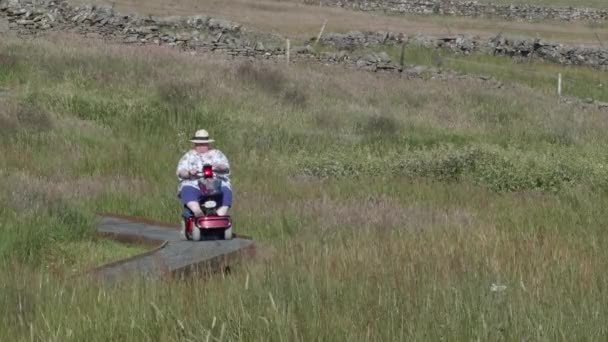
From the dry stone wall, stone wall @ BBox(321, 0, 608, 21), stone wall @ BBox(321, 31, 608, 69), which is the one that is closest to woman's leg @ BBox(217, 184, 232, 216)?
the dry stone wall

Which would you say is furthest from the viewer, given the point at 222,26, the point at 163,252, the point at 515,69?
the point at 515,69

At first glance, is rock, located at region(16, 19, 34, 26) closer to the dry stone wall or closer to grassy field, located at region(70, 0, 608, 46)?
the dry stone wall

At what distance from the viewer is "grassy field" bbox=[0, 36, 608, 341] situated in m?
4.28

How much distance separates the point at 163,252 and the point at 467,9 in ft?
186

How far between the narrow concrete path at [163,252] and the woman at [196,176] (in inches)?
15.0

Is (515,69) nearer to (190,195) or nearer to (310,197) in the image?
(310,197)

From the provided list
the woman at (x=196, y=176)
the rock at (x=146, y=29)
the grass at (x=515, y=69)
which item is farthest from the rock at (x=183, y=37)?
the woman at (x=196, y=176)

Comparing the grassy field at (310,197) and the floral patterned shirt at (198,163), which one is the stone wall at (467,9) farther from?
the floral patterned shirt at (198,163)

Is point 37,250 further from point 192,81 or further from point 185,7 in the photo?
point 185,7

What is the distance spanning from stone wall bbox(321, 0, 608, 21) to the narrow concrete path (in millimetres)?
50294

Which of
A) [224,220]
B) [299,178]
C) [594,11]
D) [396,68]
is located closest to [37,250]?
[224,220]

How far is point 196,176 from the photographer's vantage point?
9.16 metres

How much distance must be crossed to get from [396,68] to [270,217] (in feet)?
59.0

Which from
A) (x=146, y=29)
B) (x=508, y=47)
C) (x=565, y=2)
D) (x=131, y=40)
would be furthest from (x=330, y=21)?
(x=565, y=2)
